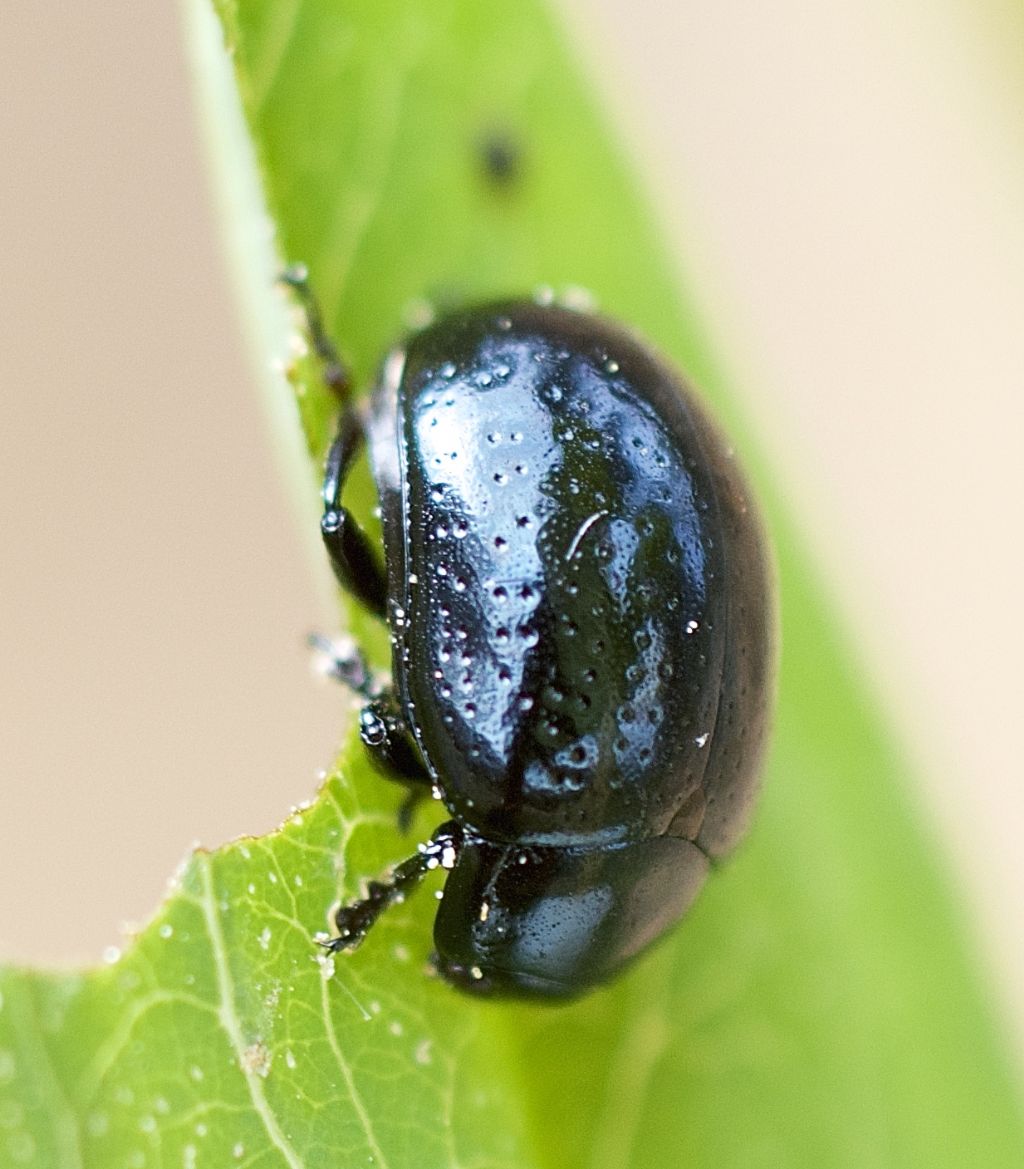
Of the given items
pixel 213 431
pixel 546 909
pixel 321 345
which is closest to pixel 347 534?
pixel 321 345

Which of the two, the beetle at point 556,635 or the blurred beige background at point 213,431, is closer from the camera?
the beetle at point 556,635

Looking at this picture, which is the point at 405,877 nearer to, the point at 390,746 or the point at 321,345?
the point at 390,746

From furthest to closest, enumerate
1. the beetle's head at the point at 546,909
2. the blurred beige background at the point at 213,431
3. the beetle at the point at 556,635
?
the blurred beige background at the point at 213,431
the beetle's head at the point at 546,909
the beetle at the point at 556,635

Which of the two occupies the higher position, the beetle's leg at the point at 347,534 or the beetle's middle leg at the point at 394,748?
the beetle's leg at the point at 347,534

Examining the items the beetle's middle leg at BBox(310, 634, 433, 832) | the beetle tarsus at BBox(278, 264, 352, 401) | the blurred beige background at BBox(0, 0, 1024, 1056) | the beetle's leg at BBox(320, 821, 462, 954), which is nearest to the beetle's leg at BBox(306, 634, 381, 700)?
the beetle's middle leg at BBox(310, 634, 433, 832)

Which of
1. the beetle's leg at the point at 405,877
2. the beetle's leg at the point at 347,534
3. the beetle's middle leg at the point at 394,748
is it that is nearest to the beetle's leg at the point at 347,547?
the beetle's leg at the point at 347,534

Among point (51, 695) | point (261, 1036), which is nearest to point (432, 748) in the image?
point (261, 1036)

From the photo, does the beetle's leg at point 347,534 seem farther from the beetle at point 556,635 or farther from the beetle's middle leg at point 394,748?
the beetle's middle leg at point 394,748

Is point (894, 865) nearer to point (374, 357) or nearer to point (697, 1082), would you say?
point (697, 1082)
